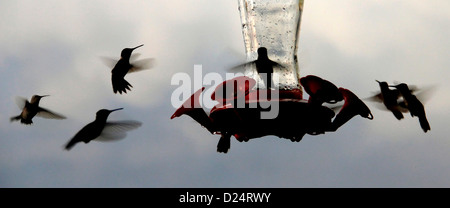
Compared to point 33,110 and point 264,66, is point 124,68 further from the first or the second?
point 264,66

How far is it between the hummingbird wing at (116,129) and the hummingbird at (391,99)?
2.01m

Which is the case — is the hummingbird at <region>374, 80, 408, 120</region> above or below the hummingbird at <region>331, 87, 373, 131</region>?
above

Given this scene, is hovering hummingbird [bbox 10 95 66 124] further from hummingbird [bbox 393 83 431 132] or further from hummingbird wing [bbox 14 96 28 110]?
hummingbird [bbox 393 83 431 132]

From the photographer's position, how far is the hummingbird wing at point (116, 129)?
5.11 meters

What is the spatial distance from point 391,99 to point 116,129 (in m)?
2.33

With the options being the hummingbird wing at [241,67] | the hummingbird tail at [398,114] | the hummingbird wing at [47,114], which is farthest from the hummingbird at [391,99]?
the hummingbird wing at [47,114]

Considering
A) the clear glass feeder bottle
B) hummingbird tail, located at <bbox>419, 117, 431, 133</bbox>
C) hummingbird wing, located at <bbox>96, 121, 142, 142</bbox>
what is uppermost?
the clear glass feeder bottle

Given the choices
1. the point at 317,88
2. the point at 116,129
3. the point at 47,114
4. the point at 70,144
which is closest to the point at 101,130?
the point at 116,129

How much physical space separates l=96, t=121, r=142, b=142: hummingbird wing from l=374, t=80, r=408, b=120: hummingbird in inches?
79.0

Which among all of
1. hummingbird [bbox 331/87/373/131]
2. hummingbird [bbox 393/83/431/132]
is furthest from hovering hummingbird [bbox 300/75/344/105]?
hummingbird [bbox 393/83/431/132]

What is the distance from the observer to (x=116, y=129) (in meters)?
5.25

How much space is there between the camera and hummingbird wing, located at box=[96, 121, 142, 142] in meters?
5.11

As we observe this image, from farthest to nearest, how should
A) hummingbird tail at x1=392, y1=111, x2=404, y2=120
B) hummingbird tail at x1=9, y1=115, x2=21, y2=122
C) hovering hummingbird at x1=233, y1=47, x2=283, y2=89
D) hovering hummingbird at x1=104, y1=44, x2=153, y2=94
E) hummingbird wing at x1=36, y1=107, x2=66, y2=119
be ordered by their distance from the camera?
hummingbird tail at x1=9, y1=115, x2=21, y2=122 → hummingbird wing at x1=36, y1=107, x2=66, y2=119 → hovering hummingbird at x1=104, y1=44, x2=153, y2=94 → hovering hummingbird at x1=233, y1=47, x2=283, y2=89 → hummingbird tail at x1=392, y1=111, x2=404, y2=120

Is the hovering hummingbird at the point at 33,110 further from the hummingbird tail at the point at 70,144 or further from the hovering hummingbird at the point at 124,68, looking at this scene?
the hummingbird tail at the point at 70,144
